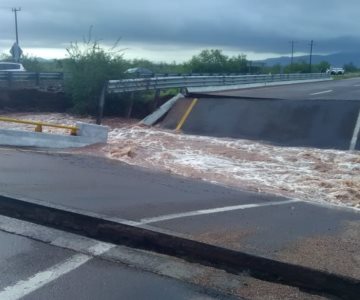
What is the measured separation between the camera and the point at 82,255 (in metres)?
8.25

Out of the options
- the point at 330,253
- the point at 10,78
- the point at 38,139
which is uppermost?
the point at 10,78

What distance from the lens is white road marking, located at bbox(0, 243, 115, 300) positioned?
6879mm

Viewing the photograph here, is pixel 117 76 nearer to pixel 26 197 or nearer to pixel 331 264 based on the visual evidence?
pixel 26 197

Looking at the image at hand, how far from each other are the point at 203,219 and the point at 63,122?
64.8ft

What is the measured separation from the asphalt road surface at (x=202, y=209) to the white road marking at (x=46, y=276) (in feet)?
3.80

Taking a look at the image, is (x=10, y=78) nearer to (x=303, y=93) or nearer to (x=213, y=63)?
(x=303, y=93)

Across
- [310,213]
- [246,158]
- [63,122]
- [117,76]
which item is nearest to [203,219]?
[310,213]

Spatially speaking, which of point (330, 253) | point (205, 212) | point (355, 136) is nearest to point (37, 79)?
point (355, 136)

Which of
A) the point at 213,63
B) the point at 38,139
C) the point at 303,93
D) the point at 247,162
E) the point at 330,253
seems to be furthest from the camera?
the point at 213,63

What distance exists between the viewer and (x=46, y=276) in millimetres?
7402

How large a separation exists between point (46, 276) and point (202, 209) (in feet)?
13.7

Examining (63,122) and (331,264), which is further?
(63,122)

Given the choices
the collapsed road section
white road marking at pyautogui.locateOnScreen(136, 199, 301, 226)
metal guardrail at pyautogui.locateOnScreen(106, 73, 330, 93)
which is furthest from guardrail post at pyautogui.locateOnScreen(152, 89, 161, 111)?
white road marking at pyautogui.locateOnScreen(136, 199, 301, 226)

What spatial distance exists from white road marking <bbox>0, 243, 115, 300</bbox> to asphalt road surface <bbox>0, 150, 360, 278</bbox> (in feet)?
3.80
